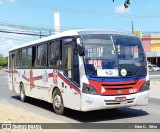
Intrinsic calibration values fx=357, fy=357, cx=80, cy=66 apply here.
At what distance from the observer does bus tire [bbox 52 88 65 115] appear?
39.1 ft

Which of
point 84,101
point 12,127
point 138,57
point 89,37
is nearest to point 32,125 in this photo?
point 12,127

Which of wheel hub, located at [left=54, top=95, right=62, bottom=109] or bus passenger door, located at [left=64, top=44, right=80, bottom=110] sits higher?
bus passenger door, located at [left=64, top=44, right=80, bottom=110]

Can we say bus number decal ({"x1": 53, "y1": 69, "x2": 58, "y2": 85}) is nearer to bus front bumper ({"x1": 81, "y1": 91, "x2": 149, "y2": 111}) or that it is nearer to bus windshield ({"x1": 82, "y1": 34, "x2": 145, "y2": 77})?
bus windshield ({"x1": 82, "y1": 34, "x2": 145, "y2": 77})

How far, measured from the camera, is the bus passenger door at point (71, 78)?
10.8 m

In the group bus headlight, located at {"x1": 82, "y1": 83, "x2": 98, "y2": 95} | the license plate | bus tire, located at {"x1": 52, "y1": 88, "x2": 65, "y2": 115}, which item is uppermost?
bus headlight, located at {"x1": 82, "y1": 83, "x2": 98, "y2": 95}

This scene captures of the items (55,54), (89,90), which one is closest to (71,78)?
(89,90)

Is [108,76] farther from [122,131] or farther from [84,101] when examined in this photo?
[122,131]

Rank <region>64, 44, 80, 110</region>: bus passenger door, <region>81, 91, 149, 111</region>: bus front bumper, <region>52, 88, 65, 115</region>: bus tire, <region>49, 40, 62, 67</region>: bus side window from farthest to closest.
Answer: <region>49, 40, 62, 67</region>: bus side window
<region>52, 88, 65, 115</region>: bus tire
<region>64, 44, 80, 110</region>: bus passenger door
<region>81, 91, 149, 111</region>: bus front bumper

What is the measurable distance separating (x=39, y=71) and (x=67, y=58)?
308 cm

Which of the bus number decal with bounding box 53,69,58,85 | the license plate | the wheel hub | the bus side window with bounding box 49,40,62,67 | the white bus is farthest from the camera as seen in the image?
the bus number decal with bounding box 53,69,58,85

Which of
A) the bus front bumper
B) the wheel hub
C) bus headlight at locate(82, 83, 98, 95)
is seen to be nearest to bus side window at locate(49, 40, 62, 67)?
the wheel hub

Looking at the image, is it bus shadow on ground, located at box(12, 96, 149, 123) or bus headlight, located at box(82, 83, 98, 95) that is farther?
bus shadow on ground, located at box(12, 96, 149, 123)

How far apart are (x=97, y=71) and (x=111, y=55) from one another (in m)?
0.74

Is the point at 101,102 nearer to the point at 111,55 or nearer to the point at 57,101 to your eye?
the point at 111,55
